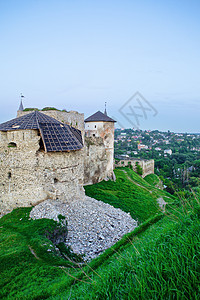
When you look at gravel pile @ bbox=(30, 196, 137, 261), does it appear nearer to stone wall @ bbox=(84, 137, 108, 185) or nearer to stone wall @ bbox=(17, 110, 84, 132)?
stone wall @ bbox=(17, 110, 84, 132)

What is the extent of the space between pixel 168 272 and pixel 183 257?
34 cm

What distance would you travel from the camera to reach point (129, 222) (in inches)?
465

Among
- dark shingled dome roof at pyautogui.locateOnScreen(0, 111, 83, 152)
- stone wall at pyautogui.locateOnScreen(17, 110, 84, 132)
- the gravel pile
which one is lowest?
the gravel pile

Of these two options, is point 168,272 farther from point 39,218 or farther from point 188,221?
point 39,218

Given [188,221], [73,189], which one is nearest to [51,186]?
[73,189]

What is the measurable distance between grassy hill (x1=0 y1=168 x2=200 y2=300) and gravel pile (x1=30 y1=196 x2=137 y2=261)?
0.75m

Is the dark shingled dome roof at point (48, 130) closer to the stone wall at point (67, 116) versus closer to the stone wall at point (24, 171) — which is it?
the stone wall at point (24, 171)

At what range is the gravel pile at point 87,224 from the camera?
8.55 meters

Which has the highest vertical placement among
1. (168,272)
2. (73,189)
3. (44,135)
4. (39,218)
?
(44,135)

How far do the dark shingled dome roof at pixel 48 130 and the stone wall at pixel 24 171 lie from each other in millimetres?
336

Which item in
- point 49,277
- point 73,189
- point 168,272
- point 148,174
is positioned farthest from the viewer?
point 148,174

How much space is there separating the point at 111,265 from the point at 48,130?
8.51 m

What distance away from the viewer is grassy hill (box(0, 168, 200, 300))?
2.54m

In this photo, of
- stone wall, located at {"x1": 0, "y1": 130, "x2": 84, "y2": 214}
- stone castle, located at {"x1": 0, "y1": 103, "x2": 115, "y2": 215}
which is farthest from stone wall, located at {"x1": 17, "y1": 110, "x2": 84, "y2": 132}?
stone wall, located at {"x1": 0, "y1": 130, "x2": 84, "y2": 214}
